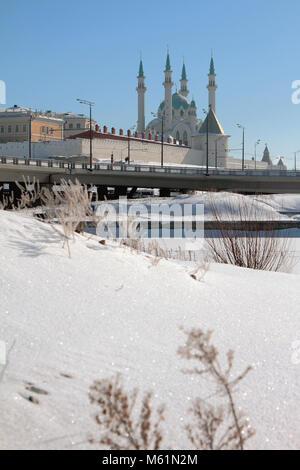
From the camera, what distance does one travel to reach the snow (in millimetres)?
2736

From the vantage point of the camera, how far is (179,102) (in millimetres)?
133625

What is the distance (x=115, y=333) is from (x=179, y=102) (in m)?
135

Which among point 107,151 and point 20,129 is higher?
point 20,129

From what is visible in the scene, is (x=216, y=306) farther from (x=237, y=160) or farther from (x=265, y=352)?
(x=237, y=160)

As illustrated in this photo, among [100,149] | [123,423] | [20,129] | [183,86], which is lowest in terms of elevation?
[123,423]

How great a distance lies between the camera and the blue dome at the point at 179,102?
132 metres

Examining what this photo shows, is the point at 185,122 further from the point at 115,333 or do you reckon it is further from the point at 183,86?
the point at 115,333

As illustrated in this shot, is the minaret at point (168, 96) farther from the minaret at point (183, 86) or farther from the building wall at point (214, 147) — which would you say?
the minaret at point (183, 86)

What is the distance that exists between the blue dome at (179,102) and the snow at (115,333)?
130 meters

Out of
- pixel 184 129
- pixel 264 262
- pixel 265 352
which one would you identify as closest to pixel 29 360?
pixel 265 352

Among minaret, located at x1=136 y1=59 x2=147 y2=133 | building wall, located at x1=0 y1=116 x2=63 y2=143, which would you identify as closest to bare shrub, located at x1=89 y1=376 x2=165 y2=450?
building wall, located at x1=0 y1=116 x2=63 y2=143

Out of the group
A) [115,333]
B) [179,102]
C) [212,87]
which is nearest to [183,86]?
[179,102]

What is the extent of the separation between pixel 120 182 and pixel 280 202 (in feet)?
47.4

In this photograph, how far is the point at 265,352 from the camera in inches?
152
